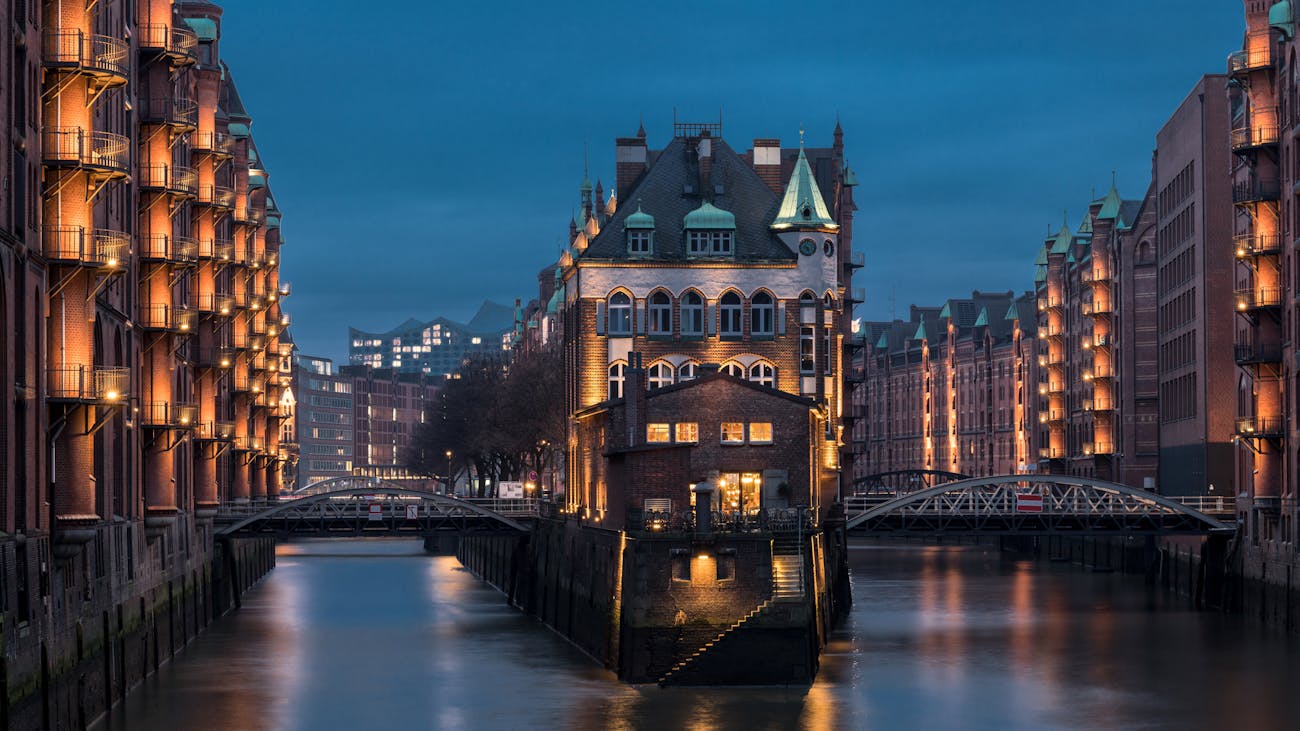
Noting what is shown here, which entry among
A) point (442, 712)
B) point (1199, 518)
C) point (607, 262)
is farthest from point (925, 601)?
point (442, 712)

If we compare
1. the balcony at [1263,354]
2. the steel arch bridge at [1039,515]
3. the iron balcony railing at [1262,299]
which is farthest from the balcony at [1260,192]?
the steel arch bridge at [1039,515]

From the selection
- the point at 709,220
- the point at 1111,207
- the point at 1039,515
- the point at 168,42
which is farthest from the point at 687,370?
the point at 1111,207

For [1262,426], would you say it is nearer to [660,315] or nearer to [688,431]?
[660,315]

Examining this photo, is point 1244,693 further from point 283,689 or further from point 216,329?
point 216,329

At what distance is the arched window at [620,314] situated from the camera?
343 feet

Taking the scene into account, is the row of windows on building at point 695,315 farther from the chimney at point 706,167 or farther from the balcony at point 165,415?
the balcony at point 165,415

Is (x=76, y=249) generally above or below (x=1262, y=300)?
below

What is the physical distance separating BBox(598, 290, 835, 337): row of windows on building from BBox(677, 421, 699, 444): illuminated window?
860 inches

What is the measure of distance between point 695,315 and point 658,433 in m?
22.4

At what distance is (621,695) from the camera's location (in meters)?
70.2

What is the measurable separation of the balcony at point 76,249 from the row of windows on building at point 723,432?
95.4 ft

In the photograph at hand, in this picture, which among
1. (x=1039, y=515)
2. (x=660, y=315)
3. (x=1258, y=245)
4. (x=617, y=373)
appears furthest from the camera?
(x=1039, y=515)

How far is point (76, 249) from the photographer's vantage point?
184ft

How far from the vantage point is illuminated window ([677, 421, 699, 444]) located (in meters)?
82.9
